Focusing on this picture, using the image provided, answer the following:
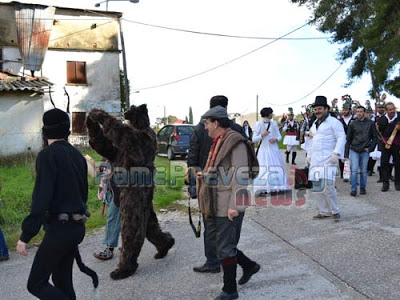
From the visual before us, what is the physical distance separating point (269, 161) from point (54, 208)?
20.0ft

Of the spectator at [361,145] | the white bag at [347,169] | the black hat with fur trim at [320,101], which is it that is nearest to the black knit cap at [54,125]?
the black hat with fur trim at [320,101]

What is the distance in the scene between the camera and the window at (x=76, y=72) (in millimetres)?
27141

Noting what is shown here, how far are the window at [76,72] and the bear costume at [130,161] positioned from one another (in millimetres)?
23910

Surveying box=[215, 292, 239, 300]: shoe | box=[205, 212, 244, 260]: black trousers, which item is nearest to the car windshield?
box=[205, 212, 244, 260]: black trousers

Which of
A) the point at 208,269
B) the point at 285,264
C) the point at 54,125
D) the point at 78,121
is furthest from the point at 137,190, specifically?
the point at 78,121

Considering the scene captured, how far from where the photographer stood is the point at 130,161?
15.6ft

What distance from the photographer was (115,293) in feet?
14.4

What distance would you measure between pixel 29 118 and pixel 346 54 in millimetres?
15941

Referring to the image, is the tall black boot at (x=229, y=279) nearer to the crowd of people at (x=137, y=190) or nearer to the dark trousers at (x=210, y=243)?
the crowd of people at (x=137, y=190)

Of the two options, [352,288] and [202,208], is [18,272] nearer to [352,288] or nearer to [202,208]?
[202,208]

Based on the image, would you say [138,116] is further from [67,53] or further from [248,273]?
[67,53]

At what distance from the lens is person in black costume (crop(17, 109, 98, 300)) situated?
316 centimetres

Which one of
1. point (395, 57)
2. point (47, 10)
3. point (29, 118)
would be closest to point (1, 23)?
point (47, 10)

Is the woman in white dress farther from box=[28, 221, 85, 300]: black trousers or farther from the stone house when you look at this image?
the stone house
